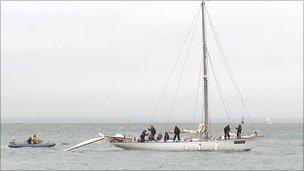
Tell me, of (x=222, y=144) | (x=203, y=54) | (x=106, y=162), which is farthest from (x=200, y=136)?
(x=106, y=162)

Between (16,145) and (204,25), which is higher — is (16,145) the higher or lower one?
the lower one

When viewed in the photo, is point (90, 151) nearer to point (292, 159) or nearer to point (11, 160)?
point (11, 160)

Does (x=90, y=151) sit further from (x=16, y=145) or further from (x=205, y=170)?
(x=205, y=170)

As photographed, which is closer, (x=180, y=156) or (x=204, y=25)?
(x=180, y=156)

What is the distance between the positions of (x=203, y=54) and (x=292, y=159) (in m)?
13.0

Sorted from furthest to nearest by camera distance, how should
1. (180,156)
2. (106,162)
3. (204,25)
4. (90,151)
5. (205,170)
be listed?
(90,151) → (204,25) → (180,156) → (106,162) → (205,170)

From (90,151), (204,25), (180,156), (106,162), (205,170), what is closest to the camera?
(205,170)

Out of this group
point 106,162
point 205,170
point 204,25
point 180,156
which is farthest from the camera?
point 204,25

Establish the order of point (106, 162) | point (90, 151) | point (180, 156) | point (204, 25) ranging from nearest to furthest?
1. point (106, 162)
2. point (180, 156)
3. point (204, 25)
4. point (90, 151)

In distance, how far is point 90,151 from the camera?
6881 centimetres

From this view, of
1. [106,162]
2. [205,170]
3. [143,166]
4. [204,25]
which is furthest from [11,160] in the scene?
[204,25]

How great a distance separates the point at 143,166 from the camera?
51969 millimetres

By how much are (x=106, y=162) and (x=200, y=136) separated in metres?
13.4

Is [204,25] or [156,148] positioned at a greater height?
[204,25]
